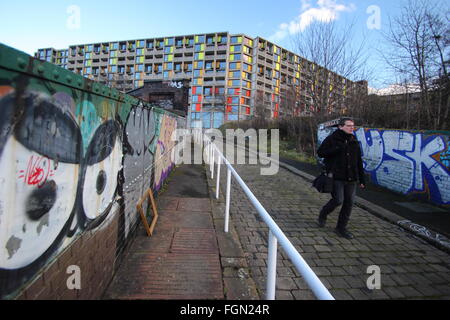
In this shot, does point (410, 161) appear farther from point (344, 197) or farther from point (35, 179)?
point (35, 179)

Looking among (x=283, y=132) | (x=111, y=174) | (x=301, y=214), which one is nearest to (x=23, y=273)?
(x=111, y=174)

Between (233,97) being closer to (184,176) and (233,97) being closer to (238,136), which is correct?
(238,136)

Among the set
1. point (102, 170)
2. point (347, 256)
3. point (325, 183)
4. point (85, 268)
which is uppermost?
point (102, 170)

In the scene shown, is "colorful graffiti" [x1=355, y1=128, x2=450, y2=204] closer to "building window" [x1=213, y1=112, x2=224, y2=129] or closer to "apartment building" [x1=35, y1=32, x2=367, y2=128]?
"apartment building" [x1=35, y1=32, x2=367, y2=128]

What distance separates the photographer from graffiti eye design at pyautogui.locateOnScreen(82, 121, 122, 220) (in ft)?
6.14

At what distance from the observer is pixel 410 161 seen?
244 inches

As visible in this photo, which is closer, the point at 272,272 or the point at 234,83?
the point at 272,272

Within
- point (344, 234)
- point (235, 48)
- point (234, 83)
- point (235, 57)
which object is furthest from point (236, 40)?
point (344, 234)

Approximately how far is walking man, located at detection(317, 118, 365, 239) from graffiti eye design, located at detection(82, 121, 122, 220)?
3162 millimetres

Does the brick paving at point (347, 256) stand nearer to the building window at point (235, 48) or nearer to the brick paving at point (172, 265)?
the brick paving at point (172, 265)

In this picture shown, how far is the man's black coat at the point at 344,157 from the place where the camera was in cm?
A: 361

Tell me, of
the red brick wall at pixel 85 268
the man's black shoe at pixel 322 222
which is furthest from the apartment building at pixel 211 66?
the red brick wall at pixel 85 268

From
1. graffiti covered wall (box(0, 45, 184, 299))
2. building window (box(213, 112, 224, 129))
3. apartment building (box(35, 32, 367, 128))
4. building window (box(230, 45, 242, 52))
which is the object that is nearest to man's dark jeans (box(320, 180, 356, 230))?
graffiti covered wall (box(0, 45, 184, 299))

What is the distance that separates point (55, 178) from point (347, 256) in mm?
3475
